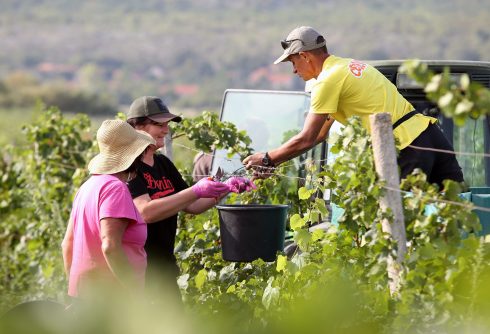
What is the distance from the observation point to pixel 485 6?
86.6m

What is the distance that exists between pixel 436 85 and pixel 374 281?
0.90m

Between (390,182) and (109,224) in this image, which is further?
(390,182)

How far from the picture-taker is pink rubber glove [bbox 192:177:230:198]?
3.98m

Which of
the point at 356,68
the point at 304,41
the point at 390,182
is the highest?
the point at 304,41

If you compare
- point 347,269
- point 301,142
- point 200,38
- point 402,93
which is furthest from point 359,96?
point 200,38

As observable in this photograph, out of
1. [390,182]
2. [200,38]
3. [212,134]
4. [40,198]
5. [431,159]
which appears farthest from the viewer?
[200,38]

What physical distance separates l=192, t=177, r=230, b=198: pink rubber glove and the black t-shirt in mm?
180

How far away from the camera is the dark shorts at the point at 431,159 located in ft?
14.0

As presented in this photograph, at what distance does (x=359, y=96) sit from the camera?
4328 millimetres

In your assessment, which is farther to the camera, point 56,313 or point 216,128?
point 216,128

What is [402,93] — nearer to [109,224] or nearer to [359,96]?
[359,96]

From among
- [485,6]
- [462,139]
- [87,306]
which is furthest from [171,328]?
[485,6]

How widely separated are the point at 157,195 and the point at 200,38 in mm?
90503

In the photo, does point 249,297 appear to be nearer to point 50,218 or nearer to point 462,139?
point 462,139
